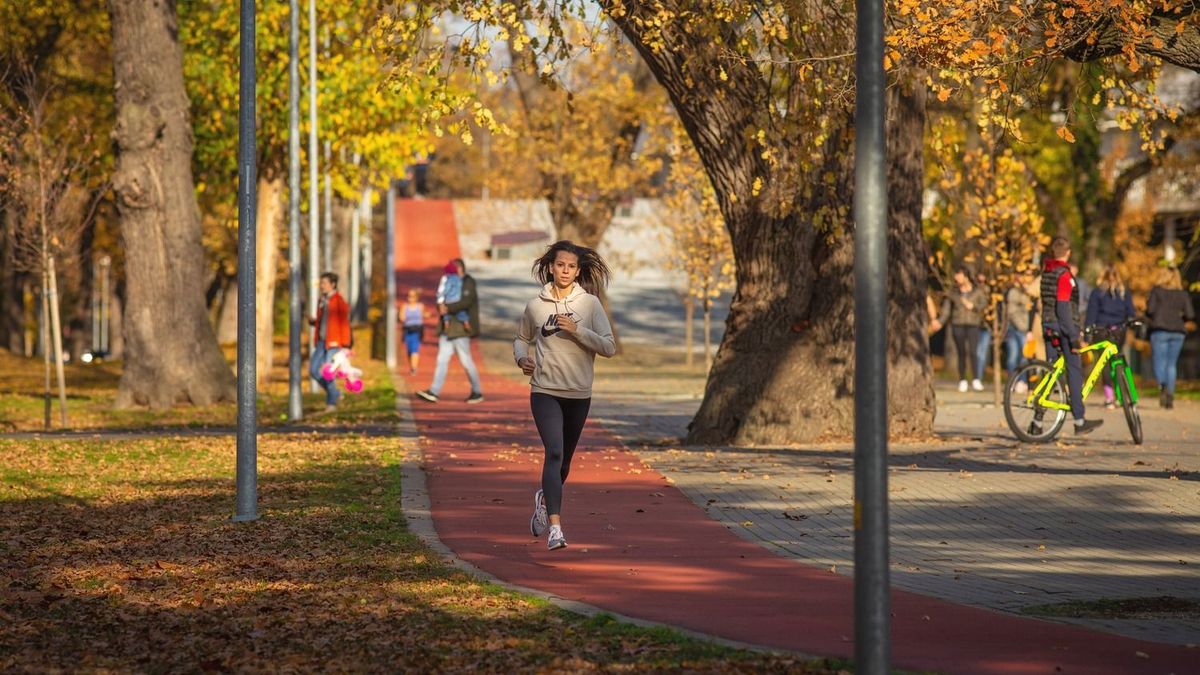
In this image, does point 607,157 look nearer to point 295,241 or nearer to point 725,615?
point 295,241

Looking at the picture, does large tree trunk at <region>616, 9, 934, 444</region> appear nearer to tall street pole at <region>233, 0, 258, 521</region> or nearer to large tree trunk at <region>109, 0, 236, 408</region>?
tall street pole at <region>233, 0, 258, 521</region>

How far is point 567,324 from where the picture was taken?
9922 millimetres

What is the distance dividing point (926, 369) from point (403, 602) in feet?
33.1

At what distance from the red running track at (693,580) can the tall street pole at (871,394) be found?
940mm

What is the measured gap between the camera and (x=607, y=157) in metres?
40.0

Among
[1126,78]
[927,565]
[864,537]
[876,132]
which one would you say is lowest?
[927,565]

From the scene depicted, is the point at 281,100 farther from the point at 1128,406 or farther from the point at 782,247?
the point at 1128,406

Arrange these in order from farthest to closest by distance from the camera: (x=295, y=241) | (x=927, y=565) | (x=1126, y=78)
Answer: (x=295, y=241)
(x=1126, y=78)
(x=927, y=565)

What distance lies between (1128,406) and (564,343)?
320 inches

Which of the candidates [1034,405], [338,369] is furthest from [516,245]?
[1034,405]

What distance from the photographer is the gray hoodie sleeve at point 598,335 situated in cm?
1003

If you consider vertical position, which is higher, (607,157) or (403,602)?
(607,157)

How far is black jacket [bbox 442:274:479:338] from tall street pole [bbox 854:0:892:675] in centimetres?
1822

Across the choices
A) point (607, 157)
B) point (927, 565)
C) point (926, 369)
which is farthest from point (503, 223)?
point (927, 565)
